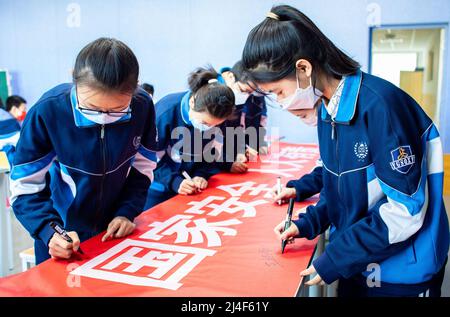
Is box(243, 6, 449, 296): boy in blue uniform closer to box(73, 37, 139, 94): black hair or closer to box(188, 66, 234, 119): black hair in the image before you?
box(73, 37, 139, 94): black hair

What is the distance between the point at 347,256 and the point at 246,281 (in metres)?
0.24

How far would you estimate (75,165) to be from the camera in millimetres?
1214

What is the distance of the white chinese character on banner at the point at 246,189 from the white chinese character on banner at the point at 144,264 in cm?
68

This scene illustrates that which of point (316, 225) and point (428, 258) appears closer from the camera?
point (428, 258)

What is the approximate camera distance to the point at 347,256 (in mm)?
938

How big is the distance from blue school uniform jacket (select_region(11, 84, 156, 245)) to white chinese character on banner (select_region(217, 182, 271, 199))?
1.78 ft

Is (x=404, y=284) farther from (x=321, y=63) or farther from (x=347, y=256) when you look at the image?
(x=321, y=63)

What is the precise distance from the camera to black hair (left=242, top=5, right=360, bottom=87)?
0.93 meters

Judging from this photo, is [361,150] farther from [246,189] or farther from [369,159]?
[246,189]

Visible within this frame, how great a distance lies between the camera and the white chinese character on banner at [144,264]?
99 centimetres

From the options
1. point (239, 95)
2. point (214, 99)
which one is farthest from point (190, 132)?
point (239, 95)

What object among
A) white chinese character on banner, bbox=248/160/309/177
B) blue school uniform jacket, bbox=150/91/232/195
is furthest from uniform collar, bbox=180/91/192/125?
white chinese character on banner, bbox=248/160/309/177

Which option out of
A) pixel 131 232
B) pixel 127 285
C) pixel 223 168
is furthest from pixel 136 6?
pixel 127 285

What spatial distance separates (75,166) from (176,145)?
78cm
